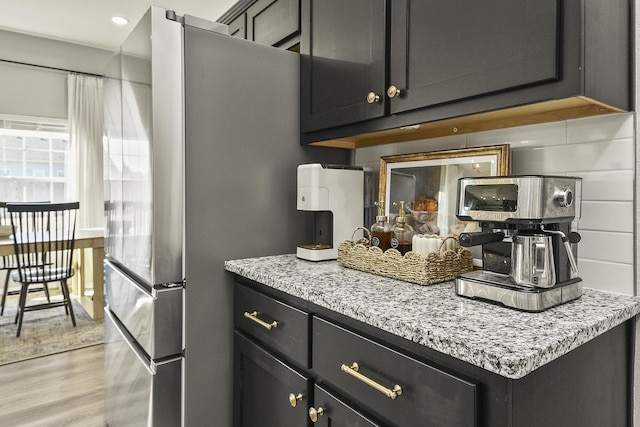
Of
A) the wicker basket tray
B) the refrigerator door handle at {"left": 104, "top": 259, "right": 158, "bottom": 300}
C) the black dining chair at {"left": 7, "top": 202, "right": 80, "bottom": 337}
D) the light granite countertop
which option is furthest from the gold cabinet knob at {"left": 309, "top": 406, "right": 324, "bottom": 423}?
the black dining chair at {"left": 7, "top": 202, "right": 80, "bottom": 337}

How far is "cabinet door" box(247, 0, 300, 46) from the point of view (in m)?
1.87

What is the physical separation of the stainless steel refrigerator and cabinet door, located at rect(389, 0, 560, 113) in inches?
23.9

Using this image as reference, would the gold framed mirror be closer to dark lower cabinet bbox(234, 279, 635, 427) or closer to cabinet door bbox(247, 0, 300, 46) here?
dark lower cabinet bbox(234, 279, 635, 427)

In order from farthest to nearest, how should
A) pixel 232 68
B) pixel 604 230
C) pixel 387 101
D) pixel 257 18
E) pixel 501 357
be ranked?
pixel 257 18, pixel 232 68, pixel 387 101, pixel 604 230, pixel 501 357

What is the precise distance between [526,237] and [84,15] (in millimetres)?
4260

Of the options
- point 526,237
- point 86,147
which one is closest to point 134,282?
point 526,237

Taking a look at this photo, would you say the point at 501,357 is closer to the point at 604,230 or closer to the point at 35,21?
the point at 604,230

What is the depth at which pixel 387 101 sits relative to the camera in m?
1.38

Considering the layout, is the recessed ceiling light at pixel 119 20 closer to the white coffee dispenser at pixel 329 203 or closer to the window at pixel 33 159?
the window at pixel 33 159

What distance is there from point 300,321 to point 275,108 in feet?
3.05

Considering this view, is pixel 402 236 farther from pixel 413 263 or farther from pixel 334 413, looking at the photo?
pixel 334 413

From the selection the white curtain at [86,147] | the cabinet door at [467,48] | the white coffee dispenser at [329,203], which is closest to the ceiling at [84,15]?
the white curtain at [86,147]

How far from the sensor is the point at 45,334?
3.37 meters

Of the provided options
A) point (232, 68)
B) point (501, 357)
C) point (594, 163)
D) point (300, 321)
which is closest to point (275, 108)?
point (232, 68)
